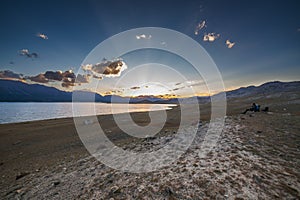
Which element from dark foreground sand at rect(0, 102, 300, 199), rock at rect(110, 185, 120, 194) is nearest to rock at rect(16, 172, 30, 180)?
dark foreground sand at rect(0, 102, 300, 199)

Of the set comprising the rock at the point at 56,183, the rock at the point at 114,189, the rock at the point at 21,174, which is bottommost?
the rock at the point at 21,174

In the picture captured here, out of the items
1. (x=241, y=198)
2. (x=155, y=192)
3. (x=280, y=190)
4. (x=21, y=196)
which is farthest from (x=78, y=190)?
(x=280, y=190)

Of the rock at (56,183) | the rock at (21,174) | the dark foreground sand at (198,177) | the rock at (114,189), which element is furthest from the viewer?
the rock at (21,174)

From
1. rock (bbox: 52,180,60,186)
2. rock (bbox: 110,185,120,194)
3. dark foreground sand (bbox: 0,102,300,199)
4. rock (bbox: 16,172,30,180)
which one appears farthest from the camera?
rock (bbox: 16,172,30,180)

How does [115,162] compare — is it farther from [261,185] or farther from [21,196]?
[261,185]

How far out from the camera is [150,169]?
7.20 m

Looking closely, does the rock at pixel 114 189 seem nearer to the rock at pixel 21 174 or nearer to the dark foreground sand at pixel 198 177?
the dark foreground sand at pixel 198 177

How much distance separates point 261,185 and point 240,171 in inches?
36.0

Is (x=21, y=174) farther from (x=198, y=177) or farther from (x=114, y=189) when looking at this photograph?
(x=198, y=177)

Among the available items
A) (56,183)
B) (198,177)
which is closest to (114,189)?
(198,177)

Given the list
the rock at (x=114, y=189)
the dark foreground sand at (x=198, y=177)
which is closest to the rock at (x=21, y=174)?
the dark foreground sand at (x=198, y=177)

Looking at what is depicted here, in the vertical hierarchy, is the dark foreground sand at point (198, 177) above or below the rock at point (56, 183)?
above

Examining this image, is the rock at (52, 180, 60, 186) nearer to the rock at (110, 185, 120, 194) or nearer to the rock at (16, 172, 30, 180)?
the rock at (110, 185, 120, 194)

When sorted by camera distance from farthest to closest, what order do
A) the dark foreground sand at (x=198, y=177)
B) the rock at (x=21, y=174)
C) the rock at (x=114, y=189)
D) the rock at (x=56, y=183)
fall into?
the rock at (x=21, y=174), the rock at (x=56, y=183), the rock at (x=114, y=189), the dark foreground sand at (x=198, y=177)
